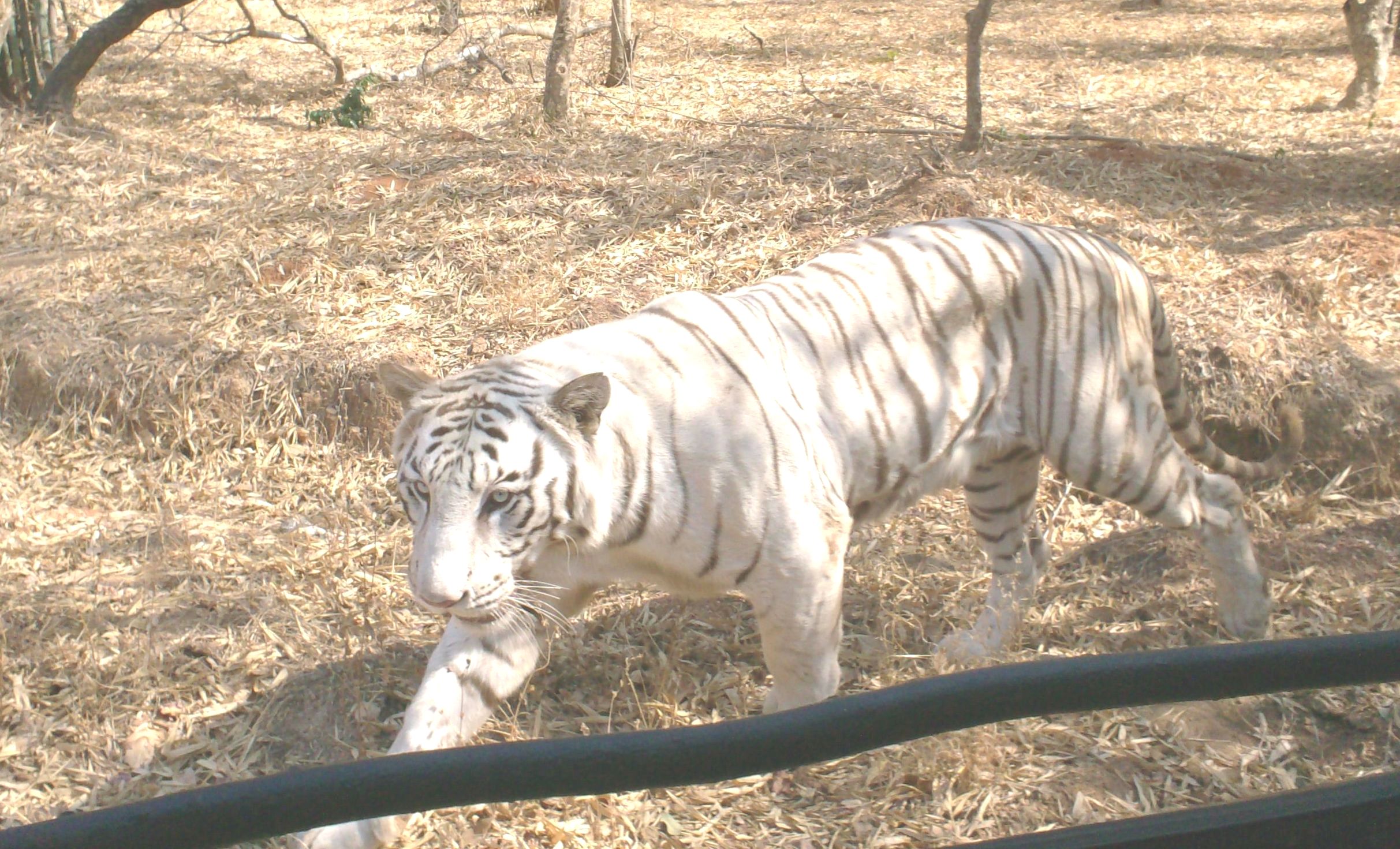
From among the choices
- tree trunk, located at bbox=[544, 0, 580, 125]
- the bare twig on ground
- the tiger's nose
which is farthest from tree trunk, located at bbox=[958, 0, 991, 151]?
the tiger's nose

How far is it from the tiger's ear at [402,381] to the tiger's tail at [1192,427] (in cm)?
216

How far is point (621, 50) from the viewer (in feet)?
25.9

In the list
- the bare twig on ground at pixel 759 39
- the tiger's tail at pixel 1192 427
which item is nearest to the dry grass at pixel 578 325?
the tiger's tail at pixel 1192 427

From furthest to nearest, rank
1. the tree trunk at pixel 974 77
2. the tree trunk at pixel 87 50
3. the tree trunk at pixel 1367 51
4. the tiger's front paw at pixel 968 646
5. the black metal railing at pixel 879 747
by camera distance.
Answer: the tree trunk at pixel 87 50 → the tree trunk at pixel 1367 51 → the tree trunk at pixel 974 77 → the tiger's front paw at pixel 968 646 → the black metal railing at pixel 879 747

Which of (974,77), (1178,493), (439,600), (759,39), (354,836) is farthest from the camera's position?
(759,39)

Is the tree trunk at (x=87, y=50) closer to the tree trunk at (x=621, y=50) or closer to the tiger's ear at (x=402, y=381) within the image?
the tree trunk at (x=621, y=50)

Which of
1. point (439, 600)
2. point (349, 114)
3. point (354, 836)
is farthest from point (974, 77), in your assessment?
point (354, 836)

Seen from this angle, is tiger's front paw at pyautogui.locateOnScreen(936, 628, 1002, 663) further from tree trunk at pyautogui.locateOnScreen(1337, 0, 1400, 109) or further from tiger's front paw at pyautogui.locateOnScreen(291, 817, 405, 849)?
tree trunk at pyautogui.locateOnScreen(1337, 0, 1400, 109)

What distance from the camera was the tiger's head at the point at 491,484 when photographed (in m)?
2.39

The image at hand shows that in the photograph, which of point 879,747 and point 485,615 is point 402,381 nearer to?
point 485,615

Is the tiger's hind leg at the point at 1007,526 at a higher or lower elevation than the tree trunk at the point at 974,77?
lower

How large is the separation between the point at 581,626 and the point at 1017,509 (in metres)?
1.41

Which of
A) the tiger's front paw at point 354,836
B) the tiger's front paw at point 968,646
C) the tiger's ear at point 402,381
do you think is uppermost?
the tiger's ear at point 402,381

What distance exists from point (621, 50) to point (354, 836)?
6.29 metres
